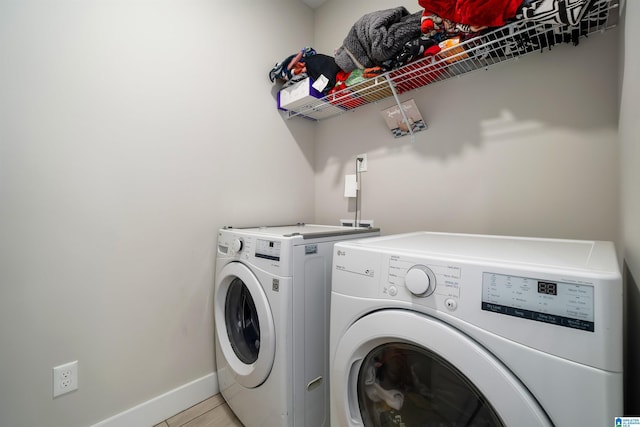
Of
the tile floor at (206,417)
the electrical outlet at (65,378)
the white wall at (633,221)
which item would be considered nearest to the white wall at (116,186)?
the electrical outlet at (65,378)

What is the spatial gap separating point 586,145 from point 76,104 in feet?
6.54

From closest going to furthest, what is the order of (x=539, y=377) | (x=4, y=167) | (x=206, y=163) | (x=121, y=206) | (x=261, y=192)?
(x=539, y=377)
(x=4, y=167)
(x=121, y=206)
(x=206, y=163)
(x=261, y=192)

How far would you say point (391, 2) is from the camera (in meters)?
1.50

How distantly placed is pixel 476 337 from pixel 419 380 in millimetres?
271

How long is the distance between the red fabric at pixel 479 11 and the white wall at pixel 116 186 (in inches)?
43.5

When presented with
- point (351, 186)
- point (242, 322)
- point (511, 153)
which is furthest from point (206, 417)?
point (511, 153)

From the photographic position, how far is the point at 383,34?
3.72ft

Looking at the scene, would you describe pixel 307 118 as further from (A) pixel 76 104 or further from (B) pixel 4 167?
(B) pixel 4 167

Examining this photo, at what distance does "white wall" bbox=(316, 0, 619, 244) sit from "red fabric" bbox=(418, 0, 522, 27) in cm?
36

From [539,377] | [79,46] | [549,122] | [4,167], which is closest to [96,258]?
[4,167]

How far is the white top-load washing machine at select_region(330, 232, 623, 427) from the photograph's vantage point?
42 cm

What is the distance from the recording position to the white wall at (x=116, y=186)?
3.08ft

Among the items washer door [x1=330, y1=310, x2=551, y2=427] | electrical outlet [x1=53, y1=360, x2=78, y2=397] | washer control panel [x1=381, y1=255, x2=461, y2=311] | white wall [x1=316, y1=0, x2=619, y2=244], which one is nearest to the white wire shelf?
white wall [x1=316, y1=0, x2=619, y2=244]

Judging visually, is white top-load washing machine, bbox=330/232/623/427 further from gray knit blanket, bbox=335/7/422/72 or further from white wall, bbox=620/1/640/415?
gray knit blanket, bbox=335/7/422/72
